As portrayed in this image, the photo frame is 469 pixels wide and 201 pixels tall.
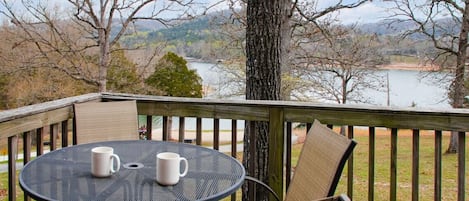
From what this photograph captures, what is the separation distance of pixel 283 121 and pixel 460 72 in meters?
8.45

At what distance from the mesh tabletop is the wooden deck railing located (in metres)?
0.49

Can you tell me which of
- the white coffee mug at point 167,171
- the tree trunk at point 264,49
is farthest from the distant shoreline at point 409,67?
the white coffee mug at point 167,171

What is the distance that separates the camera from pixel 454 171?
844 cm

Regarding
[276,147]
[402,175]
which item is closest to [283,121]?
[276,147]

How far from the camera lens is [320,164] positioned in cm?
180

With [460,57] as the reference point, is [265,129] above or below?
below

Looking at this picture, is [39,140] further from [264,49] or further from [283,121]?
[264,49]

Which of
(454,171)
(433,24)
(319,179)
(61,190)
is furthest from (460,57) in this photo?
(61,190)

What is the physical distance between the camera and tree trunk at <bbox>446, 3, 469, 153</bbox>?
9.29m

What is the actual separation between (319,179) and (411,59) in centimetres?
851

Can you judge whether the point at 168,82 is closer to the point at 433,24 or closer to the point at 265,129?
the point at 433,24

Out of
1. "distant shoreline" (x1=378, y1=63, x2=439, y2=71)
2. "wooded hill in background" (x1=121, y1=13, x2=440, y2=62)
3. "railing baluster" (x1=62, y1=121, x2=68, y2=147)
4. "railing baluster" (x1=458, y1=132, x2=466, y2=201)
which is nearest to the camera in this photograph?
"railing baluster" (x1=458, y1=132, x2=466, y2=201)

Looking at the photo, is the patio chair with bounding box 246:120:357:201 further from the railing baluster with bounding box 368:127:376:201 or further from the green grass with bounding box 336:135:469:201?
the green grass with bounding box 336:135:469:201

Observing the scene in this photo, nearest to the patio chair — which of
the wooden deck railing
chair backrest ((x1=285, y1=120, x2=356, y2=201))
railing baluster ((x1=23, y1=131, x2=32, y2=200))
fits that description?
chair backrest ((x1=285, y1=120, x2=356, y2=201))
